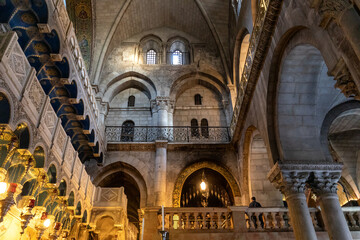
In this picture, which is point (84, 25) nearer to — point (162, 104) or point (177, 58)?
point (177, 58)

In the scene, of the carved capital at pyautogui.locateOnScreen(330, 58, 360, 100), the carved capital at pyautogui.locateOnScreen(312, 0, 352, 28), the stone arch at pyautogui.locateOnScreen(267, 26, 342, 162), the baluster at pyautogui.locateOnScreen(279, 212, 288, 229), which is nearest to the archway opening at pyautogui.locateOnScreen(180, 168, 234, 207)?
the baluster at pyautogui.locateOnScreen(279, 212, 288, 229)

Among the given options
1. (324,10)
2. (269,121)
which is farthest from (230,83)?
(324,10)

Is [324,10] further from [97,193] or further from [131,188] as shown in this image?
[131,188]

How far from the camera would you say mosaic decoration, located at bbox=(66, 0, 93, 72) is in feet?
52.1

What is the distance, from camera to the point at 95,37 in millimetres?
16344

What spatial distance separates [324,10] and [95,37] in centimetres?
1412

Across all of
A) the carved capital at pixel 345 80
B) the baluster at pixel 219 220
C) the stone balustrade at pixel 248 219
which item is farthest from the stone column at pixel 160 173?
the carved capital at pixel 345 80

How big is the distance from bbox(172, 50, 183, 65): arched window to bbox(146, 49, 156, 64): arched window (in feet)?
3.99

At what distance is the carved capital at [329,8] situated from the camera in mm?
4090

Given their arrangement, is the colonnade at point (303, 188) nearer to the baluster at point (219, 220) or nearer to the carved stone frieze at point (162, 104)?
the baluster at point (219, 220)

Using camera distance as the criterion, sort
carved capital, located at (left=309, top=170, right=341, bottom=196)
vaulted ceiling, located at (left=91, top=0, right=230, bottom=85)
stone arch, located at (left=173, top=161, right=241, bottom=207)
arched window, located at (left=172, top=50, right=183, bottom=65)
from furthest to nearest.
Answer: arched window, located at (left=172, top=50, right=183, bottom=65) → vaulted ceiling, located at (left=91, top=0, right=230, bottom=85) → stone arch, located at (left=173, top=161, right=241, bottom=207) → carved capital, located at (left=309, top=170, right=341, bottom=196)

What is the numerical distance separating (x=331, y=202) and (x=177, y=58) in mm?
12947

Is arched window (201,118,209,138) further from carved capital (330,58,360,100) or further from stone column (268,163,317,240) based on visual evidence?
A: carved capital (330,58,360,100)

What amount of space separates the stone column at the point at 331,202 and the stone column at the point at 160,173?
6.66 meters
